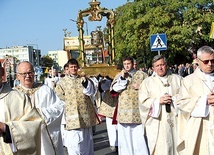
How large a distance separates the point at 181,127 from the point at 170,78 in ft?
4.52

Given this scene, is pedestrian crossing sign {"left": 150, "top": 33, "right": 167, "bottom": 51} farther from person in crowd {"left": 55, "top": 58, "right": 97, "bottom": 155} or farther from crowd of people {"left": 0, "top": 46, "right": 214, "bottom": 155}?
person in crowd {"left": 55, "top": 58, "right": 97, "bottom": 155}

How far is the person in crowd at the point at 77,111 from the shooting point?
8.12 metres

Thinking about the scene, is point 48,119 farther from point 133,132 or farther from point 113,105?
point 113,105

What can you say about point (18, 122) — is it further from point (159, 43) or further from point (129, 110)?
point (159, 43)

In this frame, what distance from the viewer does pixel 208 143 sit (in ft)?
17.6

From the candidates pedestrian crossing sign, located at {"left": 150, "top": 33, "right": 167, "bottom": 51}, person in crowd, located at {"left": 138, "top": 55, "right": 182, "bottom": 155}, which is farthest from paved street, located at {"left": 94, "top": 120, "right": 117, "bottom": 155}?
person in crowd, located at {"left": 138, "top": 55, "right": 182, "bottom": 155}

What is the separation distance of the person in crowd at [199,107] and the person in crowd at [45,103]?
148 cm

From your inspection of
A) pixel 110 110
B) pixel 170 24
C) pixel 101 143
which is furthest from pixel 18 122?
pixel 170 24

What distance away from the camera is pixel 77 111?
819 centimetres

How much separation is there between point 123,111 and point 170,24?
2966 cm

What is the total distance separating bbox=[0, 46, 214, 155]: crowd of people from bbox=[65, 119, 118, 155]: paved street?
25cm

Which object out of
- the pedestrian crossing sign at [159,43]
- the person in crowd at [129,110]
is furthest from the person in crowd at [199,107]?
the pedestrian crossing sign at [159,43]

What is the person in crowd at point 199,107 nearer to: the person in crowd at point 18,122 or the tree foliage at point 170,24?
the person in crowd at point 18,122

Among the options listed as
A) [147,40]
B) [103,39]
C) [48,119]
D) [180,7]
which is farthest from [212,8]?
[48,119]
